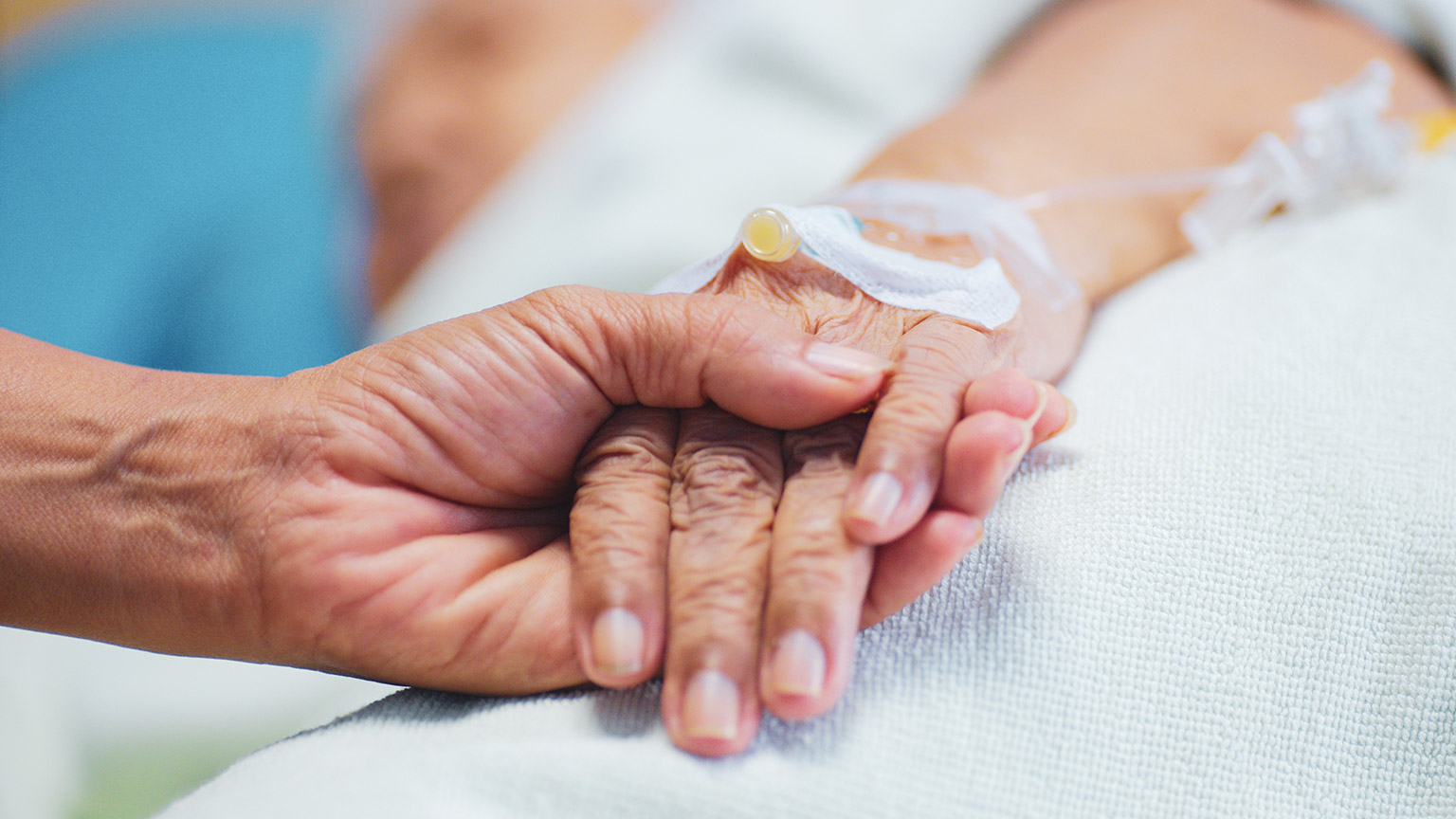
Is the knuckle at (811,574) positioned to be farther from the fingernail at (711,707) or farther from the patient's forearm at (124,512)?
the patient's forearm at (124,512)

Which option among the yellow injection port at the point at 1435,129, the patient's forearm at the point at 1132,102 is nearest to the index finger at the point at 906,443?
the patient's forearm at the point at 1132,102

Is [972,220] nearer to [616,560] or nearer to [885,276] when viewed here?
[885,276]

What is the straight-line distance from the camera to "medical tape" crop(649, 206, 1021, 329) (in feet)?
2.35

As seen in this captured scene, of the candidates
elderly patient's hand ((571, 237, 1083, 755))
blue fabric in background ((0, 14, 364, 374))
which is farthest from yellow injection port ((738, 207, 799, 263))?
blue fabric in background ((0, 14, 364, 374))

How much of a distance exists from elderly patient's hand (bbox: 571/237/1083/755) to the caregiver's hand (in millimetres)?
31

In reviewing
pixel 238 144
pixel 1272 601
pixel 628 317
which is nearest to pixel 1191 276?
pixel 1272 601

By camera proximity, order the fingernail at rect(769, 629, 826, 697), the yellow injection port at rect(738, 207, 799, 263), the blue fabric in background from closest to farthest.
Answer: the fingernail at rect(769, 629, 826, 697), the yellow injection port at rect(738, 207, 799, 263), the blue fabric in background

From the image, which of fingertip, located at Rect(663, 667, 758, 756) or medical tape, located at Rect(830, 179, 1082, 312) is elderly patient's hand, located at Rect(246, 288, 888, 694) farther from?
medical tape, located at Rect(830, 179, 1082, 312)

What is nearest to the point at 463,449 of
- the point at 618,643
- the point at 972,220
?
the point at 618,643

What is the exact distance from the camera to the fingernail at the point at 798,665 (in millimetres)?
521

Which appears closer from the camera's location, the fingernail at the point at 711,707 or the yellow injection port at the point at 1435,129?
the fingernail at the point at 711,707

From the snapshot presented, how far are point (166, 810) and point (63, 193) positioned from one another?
1.60 metres

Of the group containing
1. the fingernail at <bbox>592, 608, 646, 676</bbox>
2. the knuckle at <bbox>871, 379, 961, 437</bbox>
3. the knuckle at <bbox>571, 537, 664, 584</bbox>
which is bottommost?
the fingernail at <bbox>592, 608, 646, 676</bbox>

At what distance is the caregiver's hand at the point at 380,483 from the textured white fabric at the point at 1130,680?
7cm
